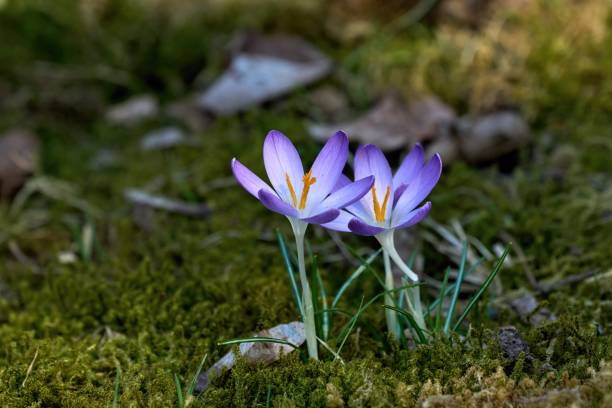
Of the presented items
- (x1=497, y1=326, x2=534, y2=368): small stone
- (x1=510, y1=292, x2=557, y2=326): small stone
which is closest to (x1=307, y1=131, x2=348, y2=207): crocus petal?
(x1=497, y1=326, x2=534, y2=368): small stone

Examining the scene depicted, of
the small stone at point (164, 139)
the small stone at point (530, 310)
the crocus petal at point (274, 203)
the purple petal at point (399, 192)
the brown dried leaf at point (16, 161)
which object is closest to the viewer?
the crocus petal at point (274, 203)

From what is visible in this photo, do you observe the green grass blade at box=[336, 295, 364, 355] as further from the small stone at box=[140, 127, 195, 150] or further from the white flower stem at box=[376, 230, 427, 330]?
the small stone at box=[140, 127, 195, 150]

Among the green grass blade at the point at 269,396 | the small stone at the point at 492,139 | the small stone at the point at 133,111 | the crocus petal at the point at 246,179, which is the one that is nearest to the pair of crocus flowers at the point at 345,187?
the crocus petal at the point at 246,179

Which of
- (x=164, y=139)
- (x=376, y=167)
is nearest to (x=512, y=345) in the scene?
(x=376, y=167)

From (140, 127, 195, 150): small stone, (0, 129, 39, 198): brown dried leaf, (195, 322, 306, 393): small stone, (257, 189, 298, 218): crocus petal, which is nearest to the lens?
(257, 189, 298, 218): crocus petal

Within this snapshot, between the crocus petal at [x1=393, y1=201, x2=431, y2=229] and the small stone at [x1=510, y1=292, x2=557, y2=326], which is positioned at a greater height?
the crocus petal at [x1=393, y1=201, x2=431, y2=229]

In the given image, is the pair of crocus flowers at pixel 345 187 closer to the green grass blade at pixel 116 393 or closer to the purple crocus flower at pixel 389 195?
the purple crocus flower at pixel 389 195

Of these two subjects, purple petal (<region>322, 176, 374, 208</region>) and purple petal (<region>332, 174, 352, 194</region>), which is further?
purple petal (<region>332, 174, 352, 194</region>)

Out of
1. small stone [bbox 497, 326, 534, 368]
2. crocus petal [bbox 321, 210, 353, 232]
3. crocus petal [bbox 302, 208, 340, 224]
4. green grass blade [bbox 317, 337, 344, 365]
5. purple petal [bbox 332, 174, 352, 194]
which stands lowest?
small stone [bbox 497, 326, 534, 368]
